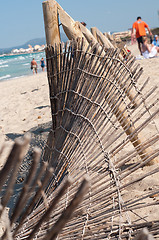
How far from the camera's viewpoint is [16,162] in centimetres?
64

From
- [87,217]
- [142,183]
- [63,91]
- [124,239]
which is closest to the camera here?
[124,239]

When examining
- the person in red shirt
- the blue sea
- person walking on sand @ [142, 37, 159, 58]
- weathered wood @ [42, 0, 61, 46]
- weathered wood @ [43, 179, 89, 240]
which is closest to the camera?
weathered wood @ [43, 179, 89, 240]

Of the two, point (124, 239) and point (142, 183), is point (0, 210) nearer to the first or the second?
point (124, 239)

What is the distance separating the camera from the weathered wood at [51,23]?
2.82 meters

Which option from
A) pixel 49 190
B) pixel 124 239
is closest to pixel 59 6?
pixel 49 190

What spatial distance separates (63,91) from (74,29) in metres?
0.72

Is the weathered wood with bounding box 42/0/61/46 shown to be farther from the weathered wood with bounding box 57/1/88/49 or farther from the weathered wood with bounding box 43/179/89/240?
the weathered wood with bounding box 43/179/89/240

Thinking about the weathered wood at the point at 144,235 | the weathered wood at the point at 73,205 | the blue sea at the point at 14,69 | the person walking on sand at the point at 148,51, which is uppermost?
the blue sea at the point at 14,69

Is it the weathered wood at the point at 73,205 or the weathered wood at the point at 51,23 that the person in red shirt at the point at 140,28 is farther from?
the weathered wood at the point at 73,205

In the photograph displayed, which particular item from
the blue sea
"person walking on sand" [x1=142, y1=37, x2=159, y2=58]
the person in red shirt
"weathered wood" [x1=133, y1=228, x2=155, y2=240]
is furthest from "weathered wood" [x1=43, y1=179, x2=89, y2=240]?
the blue sea

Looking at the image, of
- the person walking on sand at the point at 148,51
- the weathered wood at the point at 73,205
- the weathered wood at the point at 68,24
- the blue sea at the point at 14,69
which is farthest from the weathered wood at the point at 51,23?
the blue sea at the point at 14,69

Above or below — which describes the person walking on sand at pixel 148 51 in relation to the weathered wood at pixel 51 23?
above

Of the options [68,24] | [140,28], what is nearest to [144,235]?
[68,24]

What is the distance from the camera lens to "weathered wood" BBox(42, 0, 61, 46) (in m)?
2.82
